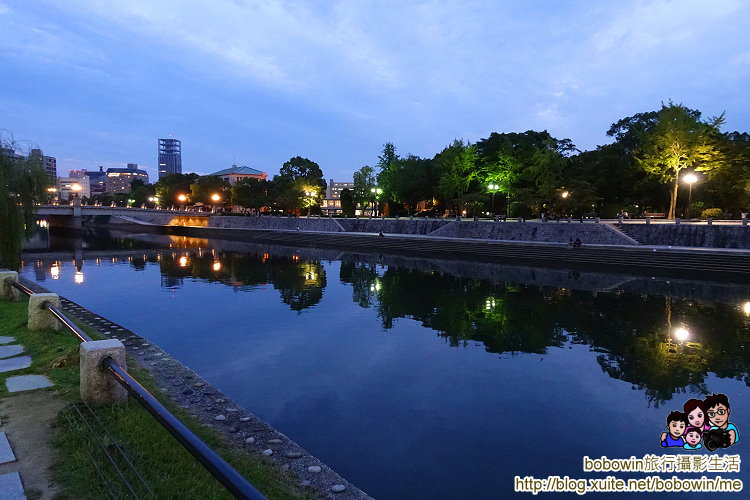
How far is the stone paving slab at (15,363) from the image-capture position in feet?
28.2

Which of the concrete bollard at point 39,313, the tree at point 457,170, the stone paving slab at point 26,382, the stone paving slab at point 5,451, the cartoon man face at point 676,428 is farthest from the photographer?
the tree at point 457,170

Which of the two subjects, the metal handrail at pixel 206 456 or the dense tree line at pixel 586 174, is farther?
the dense tree line at pixel 586 174

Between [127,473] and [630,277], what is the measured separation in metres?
35.2

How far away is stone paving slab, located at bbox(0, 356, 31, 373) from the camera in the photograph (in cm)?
859

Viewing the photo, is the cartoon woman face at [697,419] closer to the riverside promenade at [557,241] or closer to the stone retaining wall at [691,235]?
the riverside promenade at [557,241]

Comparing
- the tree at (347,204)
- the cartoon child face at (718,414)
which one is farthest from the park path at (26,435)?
the tree at (347,204)

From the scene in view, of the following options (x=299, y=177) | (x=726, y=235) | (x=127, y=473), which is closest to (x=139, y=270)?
(x=127, y=473)

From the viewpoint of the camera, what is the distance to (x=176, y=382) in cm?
1079

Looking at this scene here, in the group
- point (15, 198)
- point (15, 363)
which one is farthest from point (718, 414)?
point (15, 198)

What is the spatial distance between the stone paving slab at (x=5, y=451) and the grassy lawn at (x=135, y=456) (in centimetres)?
48

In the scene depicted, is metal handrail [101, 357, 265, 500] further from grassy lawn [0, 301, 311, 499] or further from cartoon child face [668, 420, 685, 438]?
cartoon child face [668, 420, 685, 438]

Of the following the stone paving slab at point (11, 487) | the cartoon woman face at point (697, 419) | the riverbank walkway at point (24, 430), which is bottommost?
the cartoon woman face at point (697, 419)

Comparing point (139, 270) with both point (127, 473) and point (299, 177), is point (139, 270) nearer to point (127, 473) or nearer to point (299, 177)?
point (127, 473)

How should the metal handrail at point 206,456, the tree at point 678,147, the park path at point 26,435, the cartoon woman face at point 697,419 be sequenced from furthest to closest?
the tree at point 678,147 < the cartoon woman face at point 697,419 < the park path at point 26,435 < the metal handrail at point 206,456
